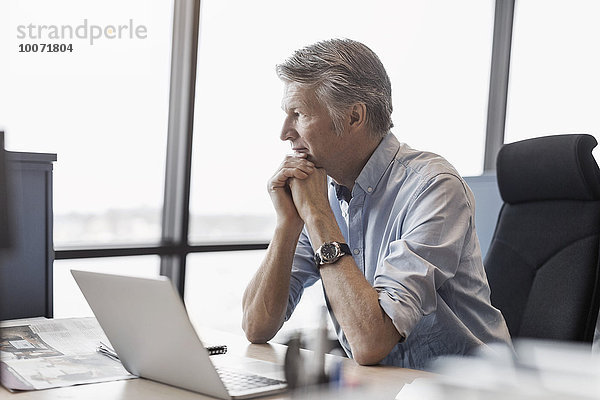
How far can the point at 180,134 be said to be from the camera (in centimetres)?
296

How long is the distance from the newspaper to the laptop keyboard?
6.8 inches

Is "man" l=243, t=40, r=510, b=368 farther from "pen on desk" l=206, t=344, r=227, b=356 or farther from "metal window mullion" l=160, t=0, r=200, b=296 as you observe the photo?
"metal window mullion" l=160, t=0, r=200, b=296

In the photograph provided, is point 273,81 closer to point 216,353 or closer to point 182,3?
point 182,3

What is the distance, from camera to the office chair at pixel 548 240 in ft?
6.23

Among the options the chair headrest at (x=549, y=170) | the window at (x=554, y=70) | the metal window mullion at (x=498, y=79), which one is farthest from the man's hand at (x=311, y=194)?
the metal window mullion at (x=498, y=79)

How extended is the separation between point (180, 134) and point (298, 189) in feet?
4.49

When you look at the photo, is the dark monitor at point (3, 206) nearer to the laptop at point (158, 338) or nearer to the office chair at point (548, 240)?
the laptop at point (158, 338)

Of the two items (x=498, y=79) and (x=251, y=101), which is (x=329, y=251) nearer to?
(x=251, y=101)

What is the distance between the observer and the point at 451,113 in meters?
3.94

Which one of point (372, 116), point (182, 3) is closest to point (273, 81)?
point (182, 3)

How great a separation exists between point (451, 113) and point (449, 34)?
16.9 inches

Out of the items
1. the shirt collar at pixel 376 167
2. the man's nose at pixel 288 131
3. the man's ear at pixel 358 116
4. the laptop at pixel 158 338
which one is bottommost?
the laptop at pixel 158 338

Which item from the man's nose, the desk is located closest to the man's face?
the man's nose

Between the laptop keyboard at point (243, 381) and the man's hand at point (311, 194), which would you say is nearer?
the laptop keyboard at point (243, 381)
